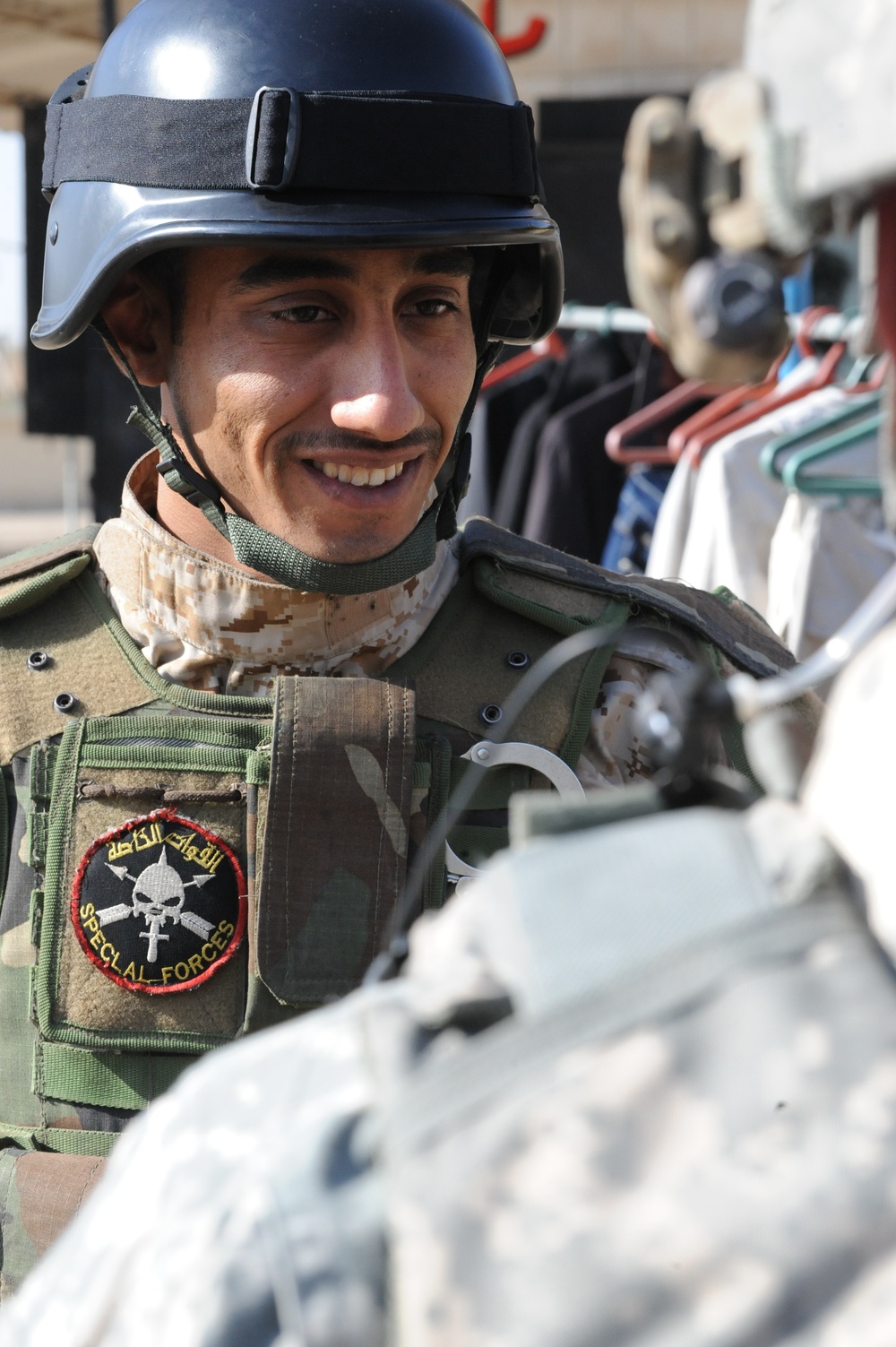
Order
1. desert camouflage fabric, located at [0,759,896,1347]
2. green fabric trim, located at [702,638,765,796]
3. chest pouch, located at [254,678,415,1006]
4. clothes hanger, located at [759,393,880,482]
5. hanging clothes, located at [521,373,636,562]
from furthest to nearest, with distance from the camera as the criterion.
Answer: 1. hanging clothes, located at [521,373,636,562]
2. clothes hanger, located at [759,393,880,482]
3. green fabric trim, located at [702,638,765,796]
4. chest pouch, located at [254,678,415,1006]
5. desert camouflage fabric, located at [0,759,896,1347]

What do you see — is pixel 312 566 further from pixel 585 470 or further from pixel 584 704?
pixel 585 470

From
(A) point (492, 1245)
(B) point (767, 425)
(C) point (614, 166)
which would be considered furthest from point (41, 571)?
(C) point (614, 166)

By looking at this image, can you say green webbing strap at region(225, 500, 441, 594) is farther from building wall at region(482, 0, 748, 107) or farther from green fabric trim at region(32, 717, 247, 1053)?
building wall at region(482, 0, 748, 107)

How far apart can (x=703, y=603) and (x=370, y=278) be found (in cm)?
56

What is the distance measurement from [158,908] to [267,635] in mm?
339

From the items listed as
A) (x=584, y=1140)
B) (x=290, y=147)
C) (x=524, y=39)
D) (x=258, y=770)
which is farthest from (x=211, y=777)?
(x=524, y=39)

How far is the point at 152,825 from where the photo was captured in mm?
1578

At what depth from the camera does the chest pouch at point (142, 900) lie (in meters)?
1.55

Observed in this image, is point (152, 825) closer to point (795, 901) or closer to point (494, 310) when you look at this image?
point (494, 310)

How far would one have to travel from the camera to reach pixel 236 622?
168 centimetres

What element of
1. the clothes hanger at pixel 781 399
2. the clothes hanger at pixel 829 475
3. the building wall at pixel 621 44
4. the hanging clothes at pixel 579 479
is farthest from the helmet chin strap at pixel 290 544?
the building wall at pixel 621 44

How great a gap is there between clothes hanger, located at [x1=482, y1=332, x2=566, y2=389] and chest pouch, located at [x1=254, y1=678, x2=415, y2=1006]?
2.25 metres

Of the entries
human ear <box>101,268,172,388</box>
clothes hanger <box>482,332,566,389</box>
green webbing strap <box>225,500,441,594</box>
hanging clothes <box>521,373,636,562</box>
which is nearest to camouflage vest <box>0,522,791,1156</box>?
green webbing strap <box>225,500,441,594</box>

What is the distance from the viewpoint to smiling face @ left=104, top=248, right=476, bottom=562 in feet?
5.23
